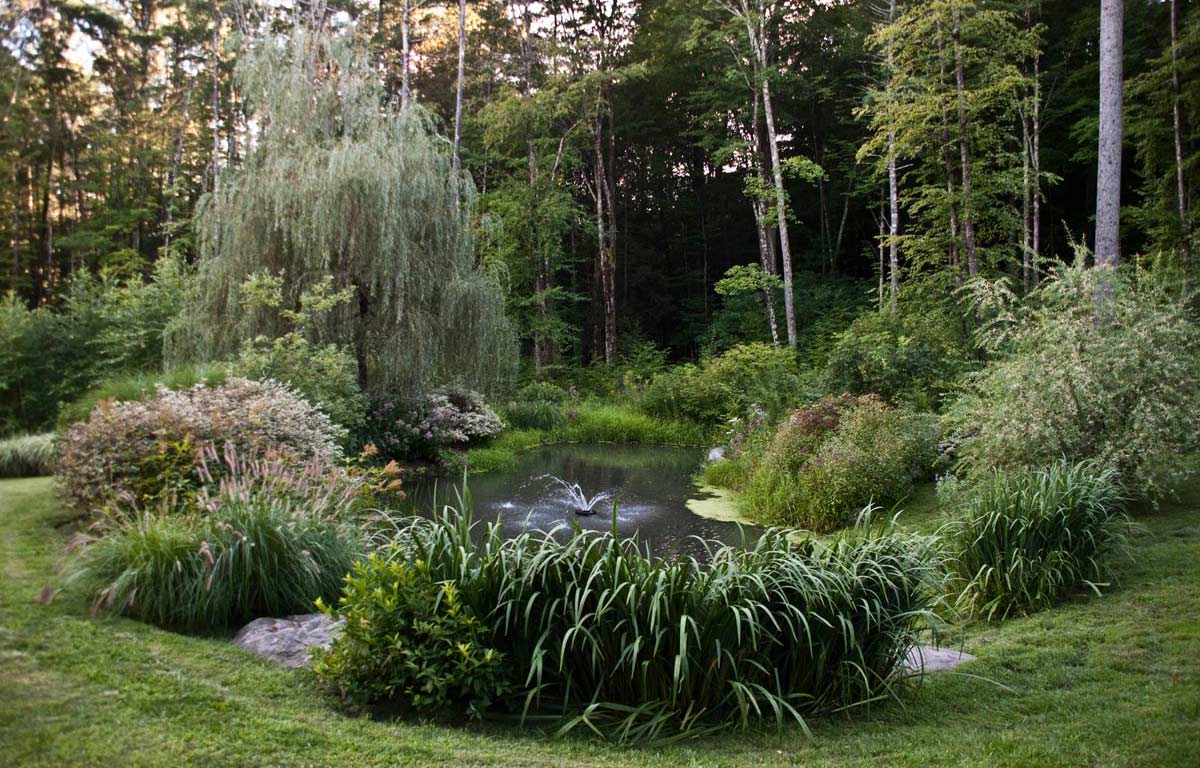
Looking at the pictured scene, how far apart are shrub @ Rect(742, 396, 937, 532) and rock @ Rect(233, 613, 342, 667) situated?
6221 mm

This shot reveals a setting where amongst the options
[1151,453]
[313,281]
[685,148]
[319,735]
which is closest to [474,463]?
[313,281]

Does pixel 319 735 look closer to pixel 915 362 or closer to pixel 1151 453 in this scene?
pixel 1151 453

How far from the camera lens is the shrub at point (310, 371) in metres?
9.68

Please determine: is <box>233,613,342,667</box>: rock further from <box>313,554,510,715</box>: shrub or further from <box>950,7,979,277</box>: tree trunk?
<box>950,7,979,277</box>: tree trunk

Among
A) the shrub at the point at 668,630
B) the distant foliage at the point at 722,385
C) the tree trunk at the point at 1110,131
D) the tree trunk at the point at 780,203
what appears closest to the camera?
the shrub at the point at 668,630

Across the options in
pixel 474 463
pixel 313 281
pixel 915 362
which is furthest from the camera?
pixel 474 463

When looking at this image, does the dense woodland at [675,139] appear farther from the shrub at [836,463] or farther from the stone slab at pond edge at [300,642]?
the shrub at [836,463]

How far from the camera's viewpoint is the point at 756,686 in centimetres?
375

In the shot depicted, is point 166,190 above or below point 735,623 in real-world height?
above

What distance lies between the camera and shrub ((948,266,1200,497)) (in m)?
7.05

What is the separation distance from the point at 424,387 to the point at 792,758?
10961mm

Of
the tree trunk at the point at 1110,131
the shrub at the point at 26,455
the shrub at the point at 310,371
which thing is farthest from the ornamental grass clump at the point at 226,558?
the tree trunk at the point at 1110,131

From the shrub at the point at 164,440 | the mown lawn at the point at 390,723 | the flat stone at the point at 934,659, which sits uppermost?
the shrub at the point at 164,440

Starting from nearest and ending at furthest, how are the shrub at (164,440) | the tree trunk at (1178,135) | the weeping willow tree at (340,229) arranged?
the shrub at (164,440), the weeping willow tree at (340,229), the tree trunk at (1178,135)
